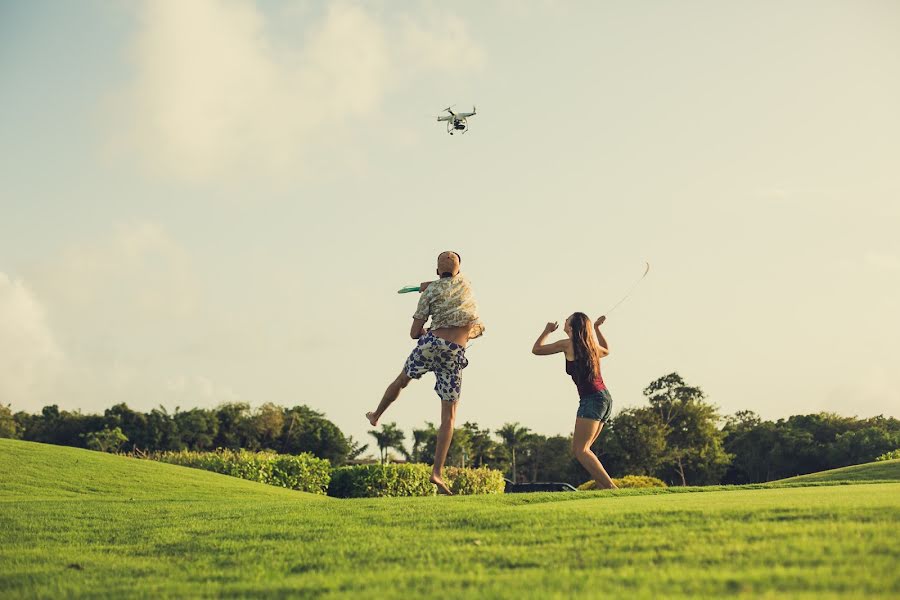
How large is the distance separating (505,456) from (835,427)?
3448cm

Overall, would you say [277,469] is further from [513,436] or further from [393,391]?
[513,436]

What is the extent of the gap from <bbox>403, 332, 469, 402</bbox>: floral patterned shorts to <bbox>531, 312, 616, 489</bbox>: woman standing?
59.5 inches

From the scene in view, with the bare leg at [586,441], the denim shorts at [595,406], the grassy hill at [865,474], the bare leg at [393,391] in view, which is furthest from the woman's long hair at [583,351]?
the grassy hill at [865,474]

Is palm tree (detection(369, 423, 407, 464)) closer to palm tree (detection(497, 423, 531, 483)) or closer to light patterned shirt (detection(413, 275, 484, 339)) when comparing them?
palm tree (detection(497, 423, 531, 483))

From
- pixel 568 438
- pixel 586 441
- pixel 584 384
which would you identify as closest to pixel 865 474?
pixel 586 441

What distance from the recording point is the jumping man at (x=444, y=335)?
11.0 meters

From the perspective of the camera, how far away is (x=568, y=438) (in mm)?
90438

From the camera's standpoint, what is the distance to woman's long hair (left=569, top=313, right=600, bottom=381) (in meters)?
11.7

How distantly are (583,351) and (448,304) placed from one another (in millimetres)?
2159

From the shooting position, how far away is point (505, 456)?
301ft

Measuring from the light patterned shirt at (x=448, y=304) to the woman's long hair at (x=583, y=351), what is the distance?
1.58 m

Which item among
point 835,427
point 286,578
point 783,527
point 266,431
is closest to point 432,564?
point 286,578

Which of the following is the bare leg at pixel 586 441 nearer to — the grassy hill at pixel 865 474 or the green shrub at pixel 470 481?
the grassy hill at pixel 865 474

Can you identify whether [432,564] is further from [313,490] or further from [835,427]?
[835,427]
